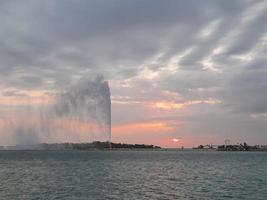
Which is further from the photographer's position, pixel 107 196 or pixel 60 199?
pixel 107 196

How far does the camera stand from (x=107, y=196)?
52406 millimetres

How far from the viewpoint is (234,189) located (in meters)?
60.9

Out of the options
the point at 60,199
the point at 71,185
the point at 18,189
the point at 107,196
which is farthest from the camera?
the point at 71,185

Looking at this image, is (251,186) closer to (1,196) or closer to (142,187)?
(142,187)

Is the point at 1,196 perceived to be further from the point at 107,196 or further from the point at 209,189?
the point at 209,189

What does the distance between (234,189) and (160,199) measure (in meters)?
15.6

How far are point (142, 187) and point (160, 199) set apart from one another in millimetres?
11798

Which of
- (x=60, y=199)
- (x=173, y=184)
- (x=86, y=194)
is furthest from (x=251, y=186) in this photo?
(x=60, y=199)

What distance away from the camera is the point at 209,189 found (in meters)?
59.8

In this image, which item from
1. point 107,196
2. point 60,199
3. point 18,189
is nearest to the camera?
point 60,199

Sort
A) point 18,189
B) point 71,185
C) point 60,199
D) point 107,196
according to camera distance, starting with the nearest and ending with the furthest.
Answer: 1. point 60,199
2. point 107,196
3. point 18,189
4. point 71,185

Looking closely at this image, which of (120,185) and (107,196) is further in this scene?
(120,185)

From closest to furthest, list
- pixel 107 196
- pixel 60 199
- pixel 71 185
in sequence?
pixel 60 199 → pixel 107 196 → pixel 71 185

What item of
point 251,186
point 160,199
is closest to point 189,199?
point 160,199
